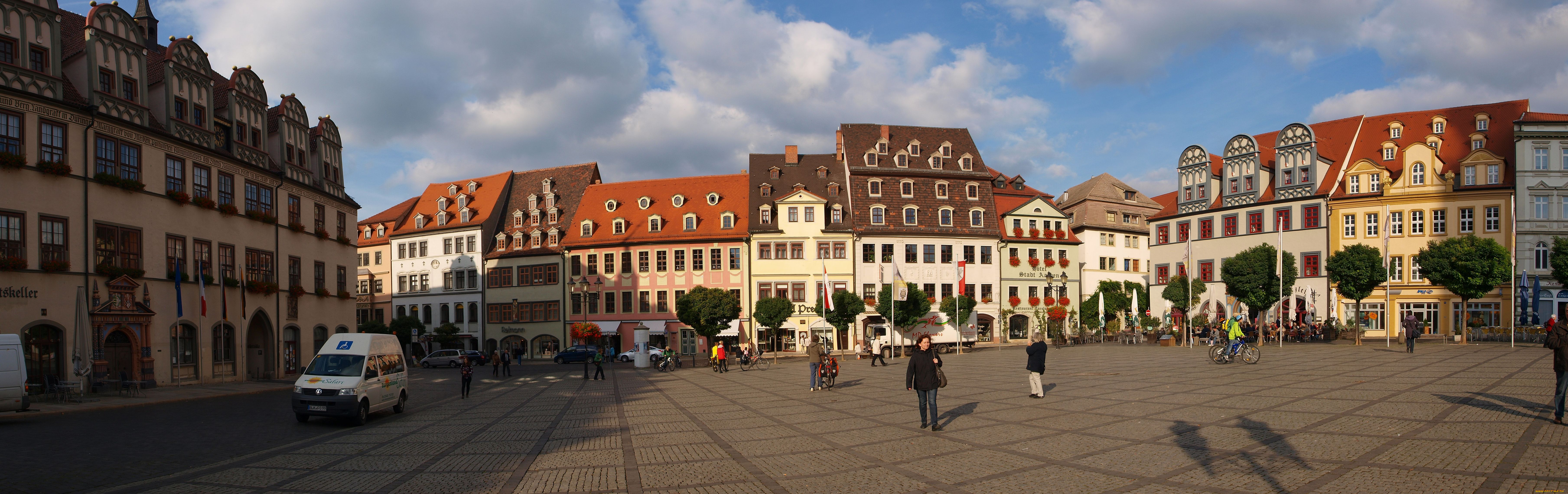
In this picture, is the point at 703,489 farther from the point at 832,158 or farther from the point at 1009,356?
the point at 832,158

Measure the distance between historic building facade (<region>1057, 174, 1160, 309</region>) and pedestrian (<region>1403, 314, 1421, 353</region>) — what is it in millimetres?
33657

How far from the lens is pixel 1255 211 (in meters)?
58.5

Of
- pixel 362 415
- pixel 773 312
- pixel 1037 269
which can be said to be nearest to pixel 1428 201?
pixel 1037 269

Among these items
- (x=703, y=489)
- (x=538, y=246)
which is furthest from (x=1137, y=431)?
(x=538, y=246)

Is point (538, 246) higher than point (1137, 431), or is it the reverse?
point (538, 246)

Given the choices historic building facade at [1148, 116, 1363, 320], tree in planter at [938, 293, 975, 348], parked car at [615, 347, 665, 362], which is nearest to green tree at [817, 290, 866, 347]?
tree in planter at [938, 293, 975, 348]

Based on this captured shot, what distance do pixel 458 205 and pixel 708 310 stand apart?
3041cm

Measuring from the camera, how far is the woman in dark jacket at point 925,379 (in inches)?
557

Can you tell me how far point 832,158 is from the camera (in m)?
64.7

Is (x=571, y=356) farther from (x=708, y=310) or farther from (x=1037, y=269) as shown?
(x=1037, y=269)

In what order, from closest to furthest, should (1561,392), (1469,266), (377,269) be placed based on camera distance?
(1561,392)
(1469,266)
(377,269)

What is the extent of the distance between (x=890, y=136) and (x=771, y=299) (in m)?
17.4

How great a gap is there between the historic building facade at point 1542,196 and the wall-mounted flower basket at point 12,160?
226 feet

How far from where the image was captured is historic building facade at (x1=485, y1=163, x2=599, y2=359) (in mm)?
61500
